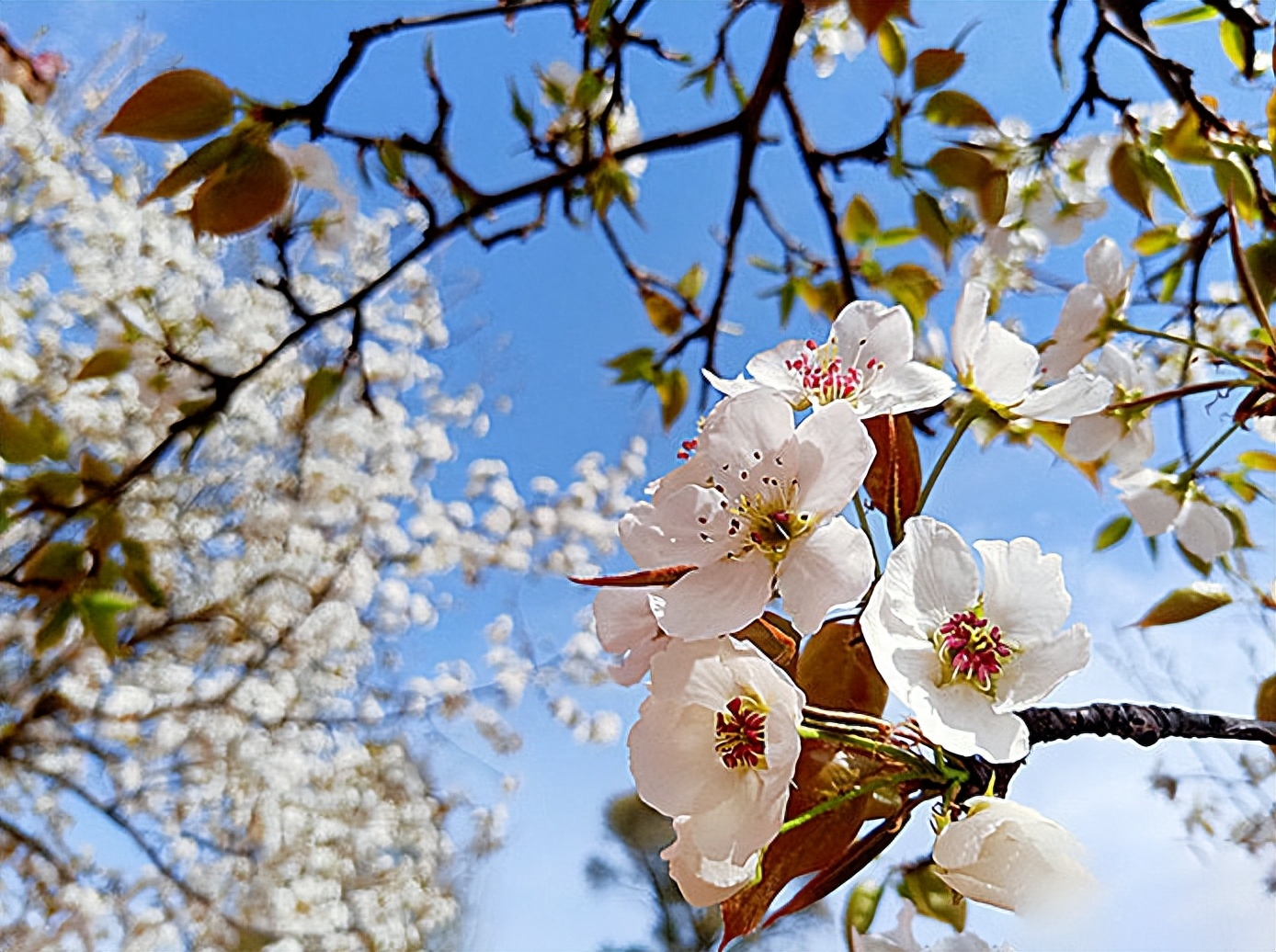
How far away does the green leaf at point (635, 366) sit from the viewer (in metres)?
0.74

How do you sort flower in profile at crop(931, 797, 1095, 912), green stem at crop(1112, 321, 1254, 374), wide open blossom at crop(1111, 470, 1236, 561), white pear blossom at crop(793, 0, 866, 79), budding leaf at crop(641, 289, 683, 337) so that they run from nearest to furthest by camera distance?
flower in profile at crop(931, 797, 1095, 912)
green stem at crop(1112, 321, 1254, 374)
wide open blossom at crop(1111, 470, 1236, 561)
budding leaf at crop(641, 289, 683, 337)
white pear blossom at crop(793, 0, 866, 79)

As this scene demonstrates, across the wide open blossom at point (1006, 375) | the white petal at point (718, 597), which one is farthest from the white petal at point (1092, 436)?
the white petal at point (718, 597)

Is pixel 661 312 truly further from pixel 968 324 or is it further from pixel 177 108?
pixel 968 324

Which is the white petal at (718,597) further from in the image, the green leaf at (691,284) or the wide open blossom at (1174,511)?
Answer: the green leaf at (691,284)

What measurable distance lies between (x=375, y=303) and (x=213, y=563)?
2.88ft

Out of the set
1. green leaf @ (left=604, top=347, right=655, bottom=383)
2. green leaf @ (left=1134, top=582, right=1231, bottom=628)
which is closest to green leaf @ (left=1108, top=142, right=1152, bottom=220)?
green leaf @ (left=1134, top=582, right=1231, bottom=628)

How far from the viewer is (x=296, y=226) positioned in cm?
72

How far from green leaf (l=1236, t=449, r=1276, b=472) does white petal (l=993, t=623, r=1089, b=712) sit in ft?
1.01

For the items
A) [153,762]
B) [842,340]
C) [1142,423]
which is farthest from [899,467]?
[153,762]

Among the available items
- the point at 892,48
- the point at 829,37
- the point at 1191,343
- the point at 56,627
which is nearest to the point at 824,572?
the point at 1191,343

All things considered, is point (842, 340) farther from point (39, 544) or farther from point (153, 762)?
point (153, 762)

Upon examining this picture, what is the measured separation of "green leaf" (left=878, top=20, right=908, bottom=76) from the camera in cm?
48

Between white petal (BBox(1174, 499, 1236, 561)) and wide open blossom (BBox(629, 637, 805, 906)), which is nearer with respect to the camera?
wide open blossom (BBox(629, 637, 805, 906))

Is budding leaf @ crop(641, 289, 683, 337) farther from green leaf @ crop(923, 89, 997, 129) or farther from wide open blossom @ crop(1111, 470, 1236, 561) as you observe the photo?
wide open blossom @ crop(1111, 470, 1236, 561)
